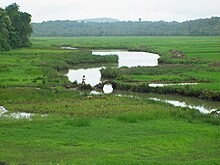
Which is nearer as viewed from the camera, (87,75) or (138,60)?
(87,75)

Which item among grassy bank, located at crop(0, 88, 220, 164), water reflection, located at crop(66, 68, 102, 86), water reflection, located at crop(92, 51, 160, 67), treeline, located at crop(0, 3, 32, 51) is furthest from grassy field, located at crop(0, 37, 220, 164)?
treeline, located at crop(0, 3, 32, 51)

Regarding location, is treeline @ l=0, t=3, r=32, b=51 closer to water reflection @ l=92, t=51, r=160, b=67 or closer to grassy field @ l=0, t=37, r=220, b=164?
water reflection @ l=92, t=51, r=160, b=67

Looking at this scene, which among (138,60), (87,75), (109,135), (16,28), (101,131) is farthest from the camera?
(16,28)

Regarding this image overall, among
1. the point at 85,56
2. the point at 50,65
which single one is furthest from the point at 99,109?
the point at 85,56

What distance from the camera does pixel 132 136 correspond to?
20.2 meters

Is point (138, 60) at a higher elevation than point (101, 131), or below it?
below

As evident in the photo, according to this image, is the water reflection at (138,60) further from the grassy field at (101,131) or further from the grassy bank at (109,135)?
the grassy bank at (109,135)

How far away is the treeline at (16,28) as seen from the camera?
8086 centimetres

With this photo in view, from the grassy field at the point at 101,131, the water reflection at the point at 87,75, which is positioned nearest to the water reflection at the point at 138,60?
the water reflection at the point at 87,75

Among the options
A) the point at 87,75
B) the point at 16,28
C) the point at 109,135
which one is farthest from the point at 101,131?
the point at 16,28

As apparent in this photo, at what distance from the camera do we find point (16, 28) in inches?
3460

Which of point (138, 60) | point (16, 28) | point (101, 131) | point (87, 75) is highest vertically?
point (16, 28)

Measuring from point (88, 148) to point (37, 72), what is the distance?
112ft

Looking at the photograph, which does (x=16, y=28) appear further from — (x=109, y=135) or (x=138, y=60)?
(x=109, y=135)
